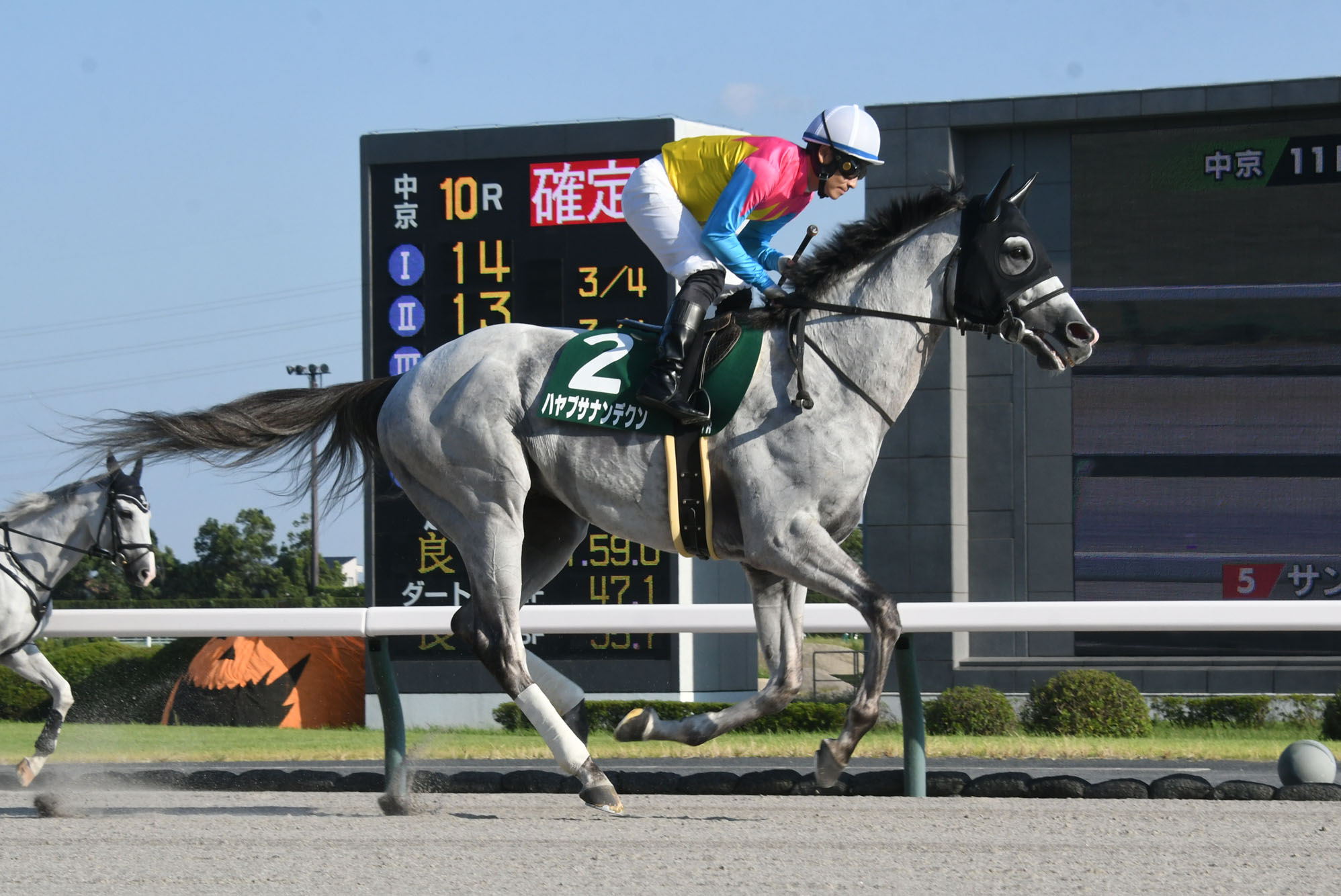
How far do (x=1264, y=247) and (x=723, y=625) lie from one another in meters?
8.57

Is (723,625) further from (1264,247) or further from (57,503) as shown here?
(1264,247)

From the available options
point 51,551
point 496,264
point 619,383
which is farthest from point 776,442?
point 496,264

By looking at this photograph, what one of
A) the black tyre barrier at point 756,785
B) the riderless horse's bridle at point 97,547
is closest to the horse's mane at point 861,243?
the black tyre barrier at point 756,785

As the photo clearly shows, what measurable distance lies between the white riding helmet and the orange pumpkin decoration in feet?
32.0

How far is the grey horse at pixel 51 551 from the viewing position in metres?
7.15

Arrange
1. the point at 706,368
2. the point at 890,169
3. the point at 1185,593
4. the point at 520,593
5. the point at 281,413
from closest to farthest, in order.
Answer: the point at 706,368 → the point at 520,593 → the point at 281,413 → the point at 1185,593 → the point at 890,169

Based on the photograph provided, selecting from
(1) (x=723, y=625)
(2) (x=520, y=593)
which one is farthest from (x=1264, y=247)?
(2) (x=520, y=593)

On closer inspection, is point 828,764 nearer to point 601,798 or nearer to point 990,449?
point 601,798

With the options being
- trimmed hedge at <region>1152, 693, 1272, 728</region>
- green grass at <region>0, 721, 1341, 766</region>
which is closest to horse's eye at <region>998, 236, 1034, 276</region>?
green grass at <region>0, 721, 1341, 766</region>

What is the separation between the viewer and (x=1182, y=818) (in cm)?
496

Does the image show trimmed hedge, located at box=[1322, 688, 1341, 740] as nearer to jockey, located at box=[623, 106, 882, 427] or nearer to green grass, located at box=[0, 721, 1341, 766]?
green grass, located at box=[0, 721, 1341, 766]

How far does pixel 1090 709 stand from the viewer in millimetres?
11781

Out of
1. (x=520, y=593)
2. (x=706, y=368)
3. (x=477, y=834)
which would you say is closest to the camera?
(x=477, y=834)

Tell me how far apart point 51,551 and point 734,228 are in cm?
393
